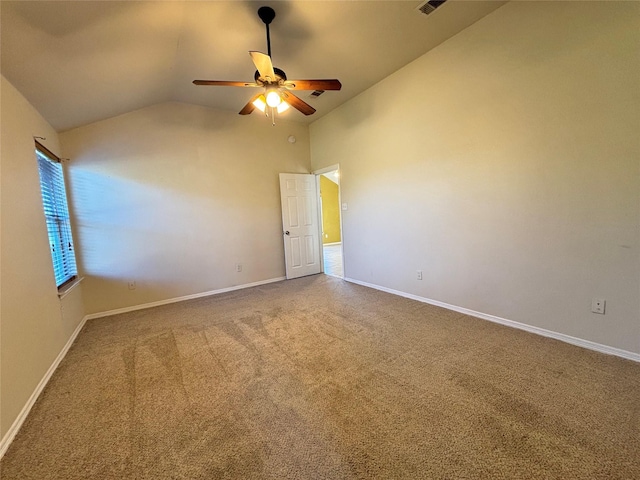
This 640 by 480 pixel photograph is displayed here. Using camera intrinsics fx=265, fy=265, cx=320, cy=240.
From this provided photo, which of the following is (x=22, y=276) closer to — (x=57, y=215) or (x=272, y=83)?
(x=57, y=215)

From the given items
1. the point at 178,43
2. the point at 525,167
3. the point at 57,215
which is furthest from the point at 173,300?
the point at 525,167

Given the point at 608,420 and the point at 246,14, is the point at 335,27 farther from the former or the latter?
the point at 608,420

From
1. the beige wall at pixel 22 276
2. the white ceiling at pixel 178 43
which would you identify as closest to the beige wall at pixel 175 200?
the white ceiling at pixel 178 43

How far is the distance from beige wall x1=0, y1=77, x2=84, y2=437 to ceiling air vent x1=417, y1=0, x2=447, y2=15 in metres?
3.32

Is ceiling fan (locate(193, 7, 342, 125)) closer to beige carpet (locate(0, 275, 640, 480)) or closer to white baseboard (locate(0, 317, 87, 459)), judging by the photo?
beige carpet (locate(0, 275, 640, 480))

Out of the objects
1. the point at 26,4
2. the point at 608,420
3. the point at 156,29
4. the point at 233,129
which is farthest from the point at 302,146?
the point at 608,420

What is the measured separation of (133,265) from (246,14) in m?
3.33

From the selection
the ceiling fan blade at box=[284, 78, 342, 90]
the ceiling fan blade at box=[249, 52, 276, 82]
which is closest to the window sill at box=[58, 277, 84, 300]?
the ceiling fan blade at box=[249, 52, 276, 82]

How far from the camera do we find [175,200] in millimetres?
3916

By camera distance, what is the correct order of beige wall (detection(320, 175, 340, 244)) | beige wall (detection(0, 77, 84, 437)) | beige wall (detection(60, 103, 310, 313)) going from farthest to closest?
1. beige wall (detection(320, 175, 340, 244))
2. beige wall (detection(60, 103, 310, 313))
3. beige wall (detection(0, 77, 84, 437))

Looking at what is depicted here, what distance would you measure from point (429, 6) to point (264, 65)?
1556mm

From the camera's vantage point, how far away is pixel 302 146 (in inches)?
200

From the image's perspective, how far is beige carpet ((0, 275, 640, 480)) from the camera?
4.15 feet

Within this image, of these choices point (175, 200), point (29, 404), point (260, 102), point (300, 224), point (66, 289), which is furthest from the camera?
point (300, 224)
